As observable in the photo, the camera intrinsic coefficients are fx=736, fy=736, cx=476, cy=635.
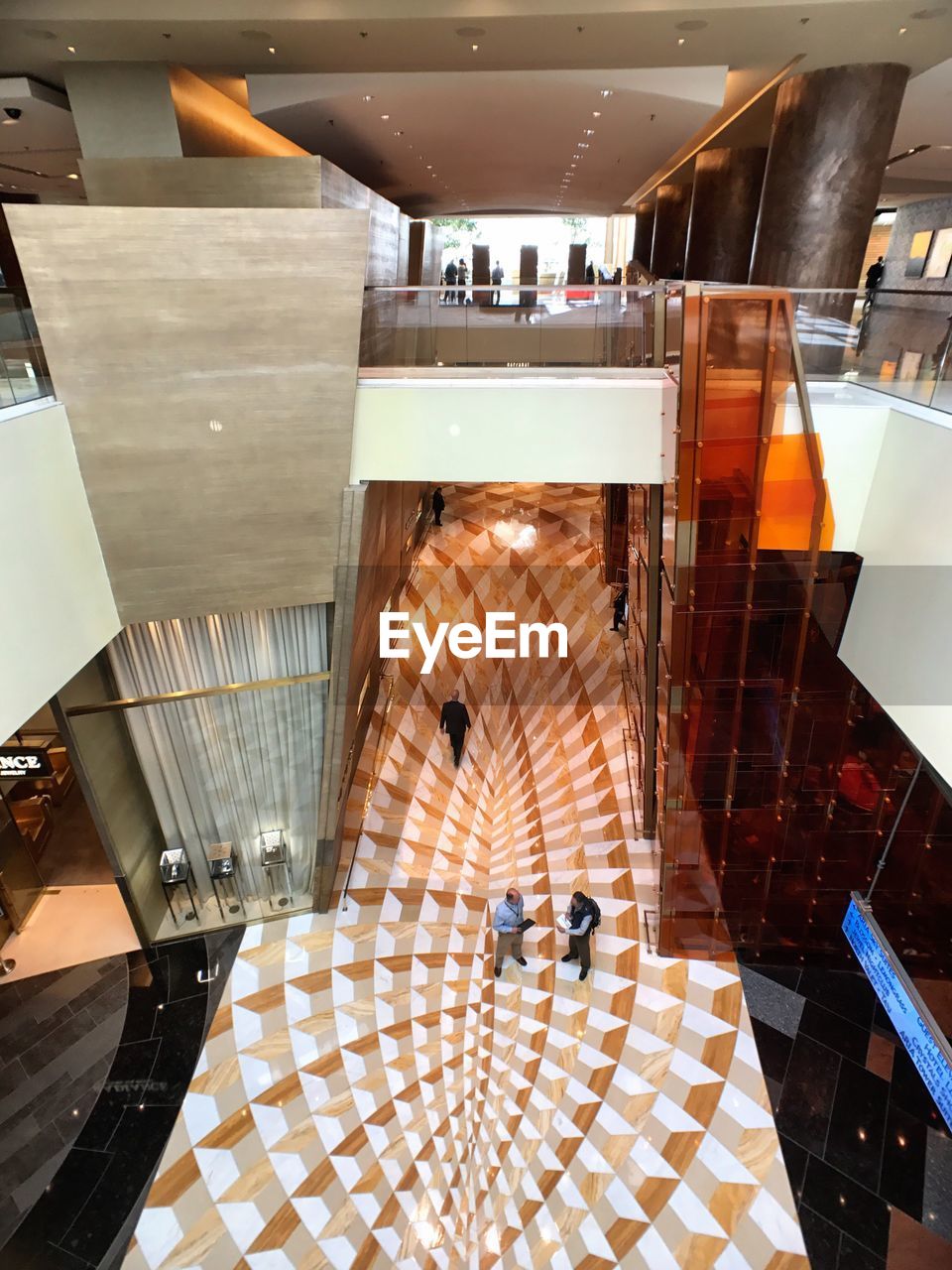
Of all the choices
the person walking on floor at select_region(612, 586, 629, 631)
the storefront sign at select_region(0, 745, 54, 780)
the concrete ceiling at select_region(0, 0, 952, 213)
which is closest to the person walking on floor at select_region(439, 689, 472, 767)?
the person walking on floor at select_region(612, 586, 629, 631)

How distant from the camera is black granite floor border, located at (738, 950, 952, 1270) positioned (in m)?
4.14

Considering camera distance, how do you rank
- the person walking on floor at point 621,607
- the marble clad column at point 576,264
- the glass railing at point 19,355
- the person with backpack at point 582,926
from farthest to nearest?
1. the marble clad column at point 576,264
2. the person walking on floor at point 621,607
3. the person with backpack at point 582,926
4. the glass railing at point 19,355

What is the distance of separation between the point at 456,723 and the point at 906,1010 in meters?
5.13

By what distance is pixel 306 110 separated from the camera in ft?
27.4

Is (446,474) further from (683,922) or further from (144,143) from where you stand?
(144,143)

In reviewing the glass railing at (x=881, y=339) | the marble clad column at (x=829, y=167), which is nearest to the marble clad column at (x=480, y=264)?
the marble clad column at (x=829, y=167)

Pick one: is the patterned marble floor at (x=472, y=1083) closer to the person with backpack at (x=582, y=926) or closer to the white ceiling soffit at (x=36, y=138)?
the person with backpack at (x=582, y=926)

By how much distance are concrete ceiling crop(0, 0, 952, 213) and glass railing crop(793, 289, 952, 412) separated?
306 centimetres

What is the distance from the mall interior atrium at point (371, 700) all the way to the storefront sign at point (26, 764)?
0.03 m

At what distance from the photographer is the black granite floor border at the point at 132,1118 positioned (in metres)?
4.21

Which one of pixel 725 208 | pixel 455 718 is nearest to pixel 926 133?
pixel 725 208

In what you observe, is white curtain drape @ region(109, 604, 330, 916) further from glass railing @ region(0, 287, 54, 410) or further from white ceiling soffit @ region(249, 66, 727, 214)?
white ceiling soffit @ region(249, 66, 727, 214)

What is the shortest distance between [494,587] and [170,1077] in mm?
8012

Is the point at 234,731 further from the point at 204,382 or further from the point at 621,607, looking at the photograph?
the point at 621,607
